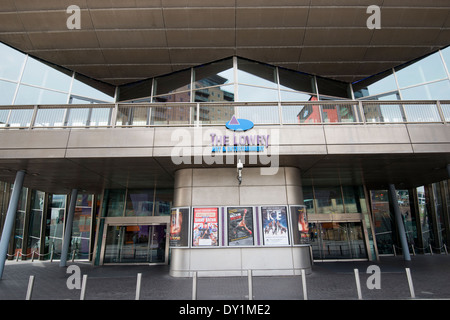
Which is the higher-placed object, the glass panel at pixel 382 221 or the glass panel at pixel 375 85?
the glass panel at pixel 375 85

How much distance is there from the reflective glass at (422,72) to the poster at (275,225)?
10.5m

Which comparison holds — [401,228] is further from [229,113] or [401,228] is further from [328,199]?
[229,113]

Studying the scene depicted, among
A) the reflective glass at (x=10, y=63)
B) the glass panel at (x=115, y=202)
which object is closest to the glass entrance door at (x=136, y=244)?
the glass panel at (x=115, y=202)

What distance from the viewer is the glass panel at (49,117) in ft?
34.9

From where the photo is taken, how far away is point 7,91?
13.0m

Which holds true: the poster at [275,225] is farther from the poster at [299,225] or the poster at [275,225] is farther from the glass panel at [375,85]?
the glass panel at [375,85]

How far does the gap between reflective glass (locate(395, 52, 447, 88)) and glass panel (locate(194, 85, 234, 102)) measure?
31.4 feet

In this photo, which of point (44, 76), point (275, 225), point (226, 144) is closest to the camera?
point (226, 144)

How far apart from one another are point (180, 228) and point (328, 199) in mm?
10280

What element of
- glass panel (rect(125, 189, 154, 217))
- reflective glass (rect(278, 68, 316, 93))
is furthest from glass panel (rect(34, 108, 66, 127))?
reflective glass (rect(278, 68, 316, 93))

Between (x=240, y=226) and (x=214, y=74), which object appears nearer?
(x=240, y=226)

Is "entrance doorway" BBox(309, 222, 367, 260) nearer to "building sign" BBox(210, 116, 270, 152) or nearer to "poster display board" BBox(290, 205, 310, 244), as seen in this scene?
"poster display board" BBox(290, 205, 310, 244)

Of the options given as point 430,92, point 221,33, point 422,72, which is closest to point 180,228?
point 221,33
